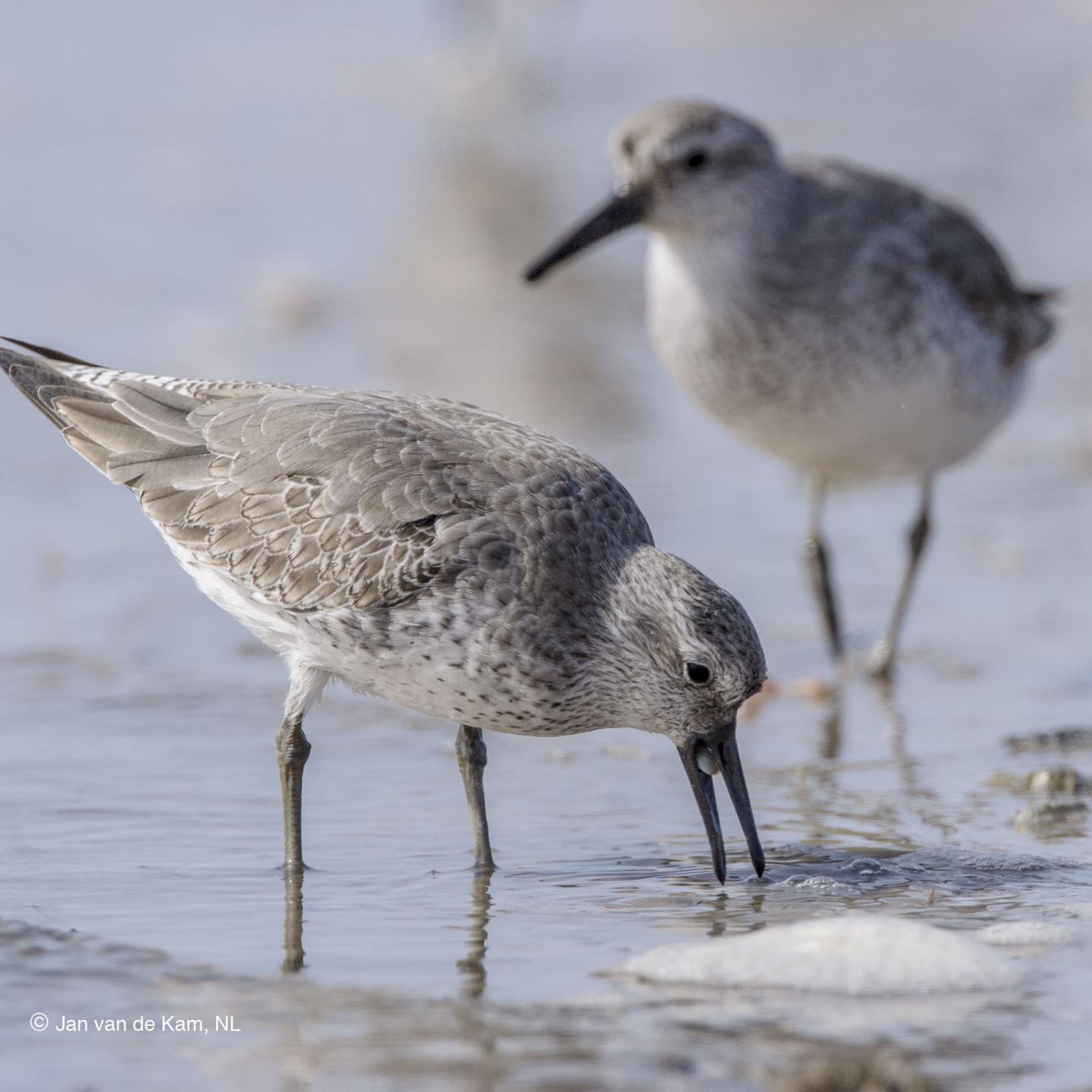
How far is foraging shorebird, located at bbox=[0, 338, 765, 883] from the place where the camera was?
5.22 m

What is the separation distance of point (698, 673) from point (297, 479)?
53.7 inches

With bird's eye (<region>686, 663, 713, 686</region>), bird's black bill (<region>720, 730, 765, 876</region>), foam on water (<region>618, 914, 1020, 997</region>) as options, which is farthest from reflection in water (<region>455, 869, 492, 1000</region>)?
bird's eye (<region>686, 663, 713, 686</region>)

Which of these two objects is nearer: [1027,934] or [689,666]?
[1027,934]

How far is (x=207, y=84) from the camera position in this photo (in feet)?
59.2

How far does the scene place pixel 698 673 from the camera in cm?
512

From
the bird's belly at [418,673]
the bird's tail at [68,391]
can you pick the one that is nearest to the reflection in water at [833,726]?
the bird's belly at [418,673]

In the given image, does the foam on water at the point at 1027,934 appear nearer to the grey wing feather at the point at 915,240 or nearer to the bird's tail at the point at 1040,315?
the grey wing feather at the point at 915,240

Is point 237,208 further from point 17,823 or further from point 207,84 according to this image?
point 17,823

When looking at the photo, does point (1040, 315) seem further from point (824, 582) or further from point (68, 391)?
point (68, 391)

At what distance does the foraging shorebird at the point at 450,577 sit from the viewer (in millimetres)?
5223

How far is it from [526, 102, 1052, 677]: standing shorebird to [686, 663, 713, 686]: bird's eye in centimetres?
272

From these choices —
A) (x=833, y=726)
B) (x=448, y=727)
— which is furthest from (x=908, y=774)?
(x=448, y=727)

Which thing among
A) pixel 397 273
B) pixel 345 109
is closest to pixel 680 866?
pixel 397 273

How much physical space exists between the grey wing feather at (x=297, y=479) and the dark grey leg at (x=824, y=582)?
8.83 feet
